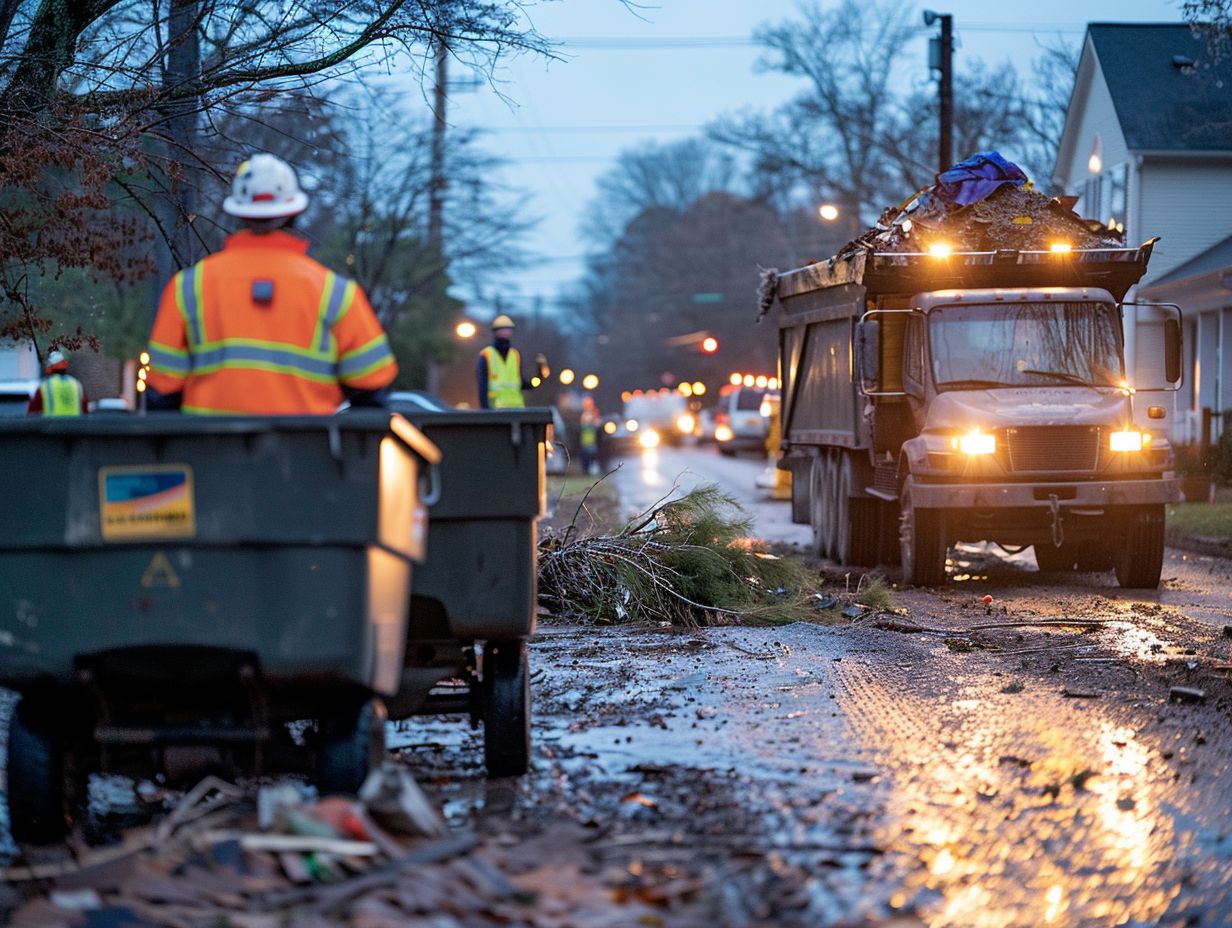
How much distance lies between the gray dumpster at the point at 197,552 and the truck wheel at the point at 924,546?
374 inches

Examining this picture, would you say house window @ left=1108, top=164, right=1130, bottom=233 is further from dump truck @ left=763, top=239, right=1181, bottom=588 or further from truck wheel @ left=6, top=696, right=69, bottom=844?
truck wheel @ left=6, top=696, right=69, bottom=844

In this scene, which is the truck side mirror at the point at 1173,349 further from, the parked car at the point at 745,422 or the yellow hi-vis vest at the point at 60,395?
the parked car at the point at 745,422

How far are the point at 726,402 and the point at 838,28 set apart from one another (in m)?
11.9

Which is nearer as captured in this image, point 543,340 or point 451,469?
point 451,469

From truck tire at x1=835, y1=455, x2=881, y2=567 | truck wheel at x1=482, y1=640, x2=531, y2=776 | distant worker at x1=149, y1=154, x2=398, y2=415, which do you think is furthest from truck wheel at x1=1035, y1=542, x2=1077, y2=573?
distant worker at x1=149, y1=154, x2=398, y2=415

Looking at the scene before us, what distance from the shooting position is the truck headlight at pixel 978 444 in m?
14.2

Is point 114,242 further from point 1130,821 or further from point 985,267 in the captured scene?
point 1130,821

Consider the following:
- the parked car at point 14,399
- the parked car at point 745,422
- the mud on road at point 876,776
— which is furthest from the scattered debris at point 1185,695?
the parked car at point 745,422

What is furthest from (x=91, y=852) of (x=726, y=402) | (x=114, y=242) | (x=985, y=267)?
(x=726, y=402)

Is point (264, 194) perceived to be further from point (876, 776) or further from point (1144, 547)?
point (1144, 547)

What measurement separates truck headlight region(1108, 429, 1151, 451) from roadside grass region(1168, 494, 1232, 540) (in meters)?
4.94

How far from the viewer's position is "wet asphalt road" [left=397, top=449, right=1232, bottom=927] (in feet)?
17.4

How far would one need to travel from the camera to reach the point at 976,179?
15945mm

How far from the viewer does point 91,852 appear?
18.0 ft
